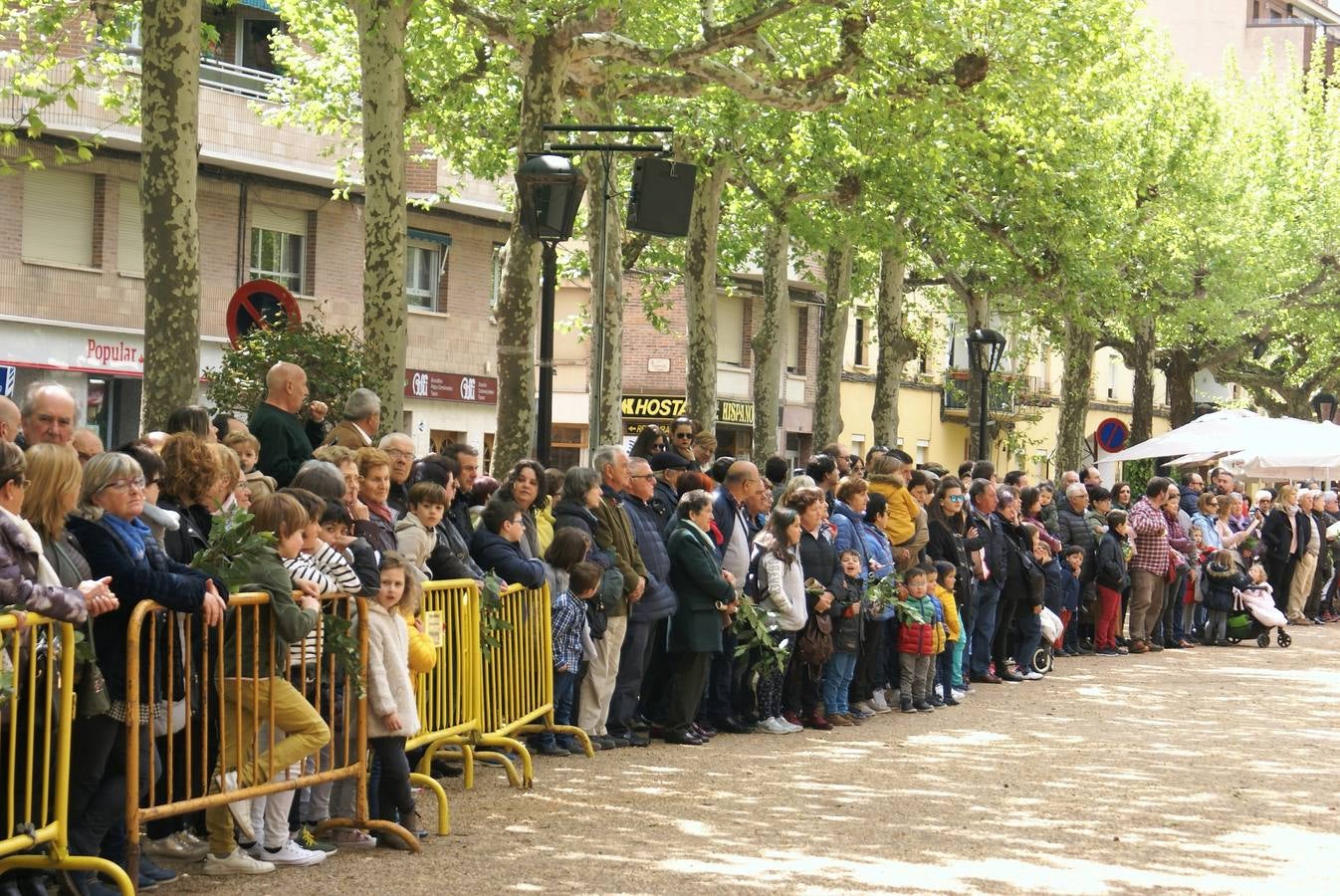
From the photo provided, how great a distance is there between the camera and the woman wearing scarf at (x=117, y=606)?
796 cm

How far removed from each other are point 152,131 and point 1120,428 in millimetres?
22313

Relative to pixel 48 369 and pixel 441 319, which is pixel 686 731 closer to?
pixel 48 369

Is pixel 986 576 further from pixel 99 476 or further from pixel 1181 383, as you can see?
pixel 1181 383

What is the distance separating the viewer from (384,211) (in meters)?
18.9

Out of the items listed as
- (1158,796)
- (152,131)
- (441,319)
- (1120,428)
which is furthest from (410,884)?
(441,319)

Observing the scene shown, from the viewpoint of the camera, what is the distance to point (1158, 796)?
12.2 meters

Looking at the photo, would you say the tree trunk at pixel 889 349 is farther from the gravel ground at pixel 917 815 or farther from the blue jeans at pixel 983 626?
the gravel ground at pixel 917 815

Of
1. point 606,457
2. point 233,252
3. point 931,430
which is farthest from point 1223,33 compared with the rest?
point 606,457

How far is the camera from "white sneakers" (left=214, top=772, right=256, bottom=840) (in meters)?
8.84

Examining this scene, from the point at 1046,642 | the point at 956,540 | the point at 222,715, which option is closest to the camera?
the point at 222,715

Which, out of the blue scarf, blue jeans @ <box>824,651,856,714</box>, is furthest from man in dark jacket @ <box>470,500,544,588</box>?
the blue scarf

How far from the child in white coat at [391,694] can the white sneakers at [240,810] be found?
778 mm

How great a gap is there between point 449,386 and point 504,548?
29009 millimetres

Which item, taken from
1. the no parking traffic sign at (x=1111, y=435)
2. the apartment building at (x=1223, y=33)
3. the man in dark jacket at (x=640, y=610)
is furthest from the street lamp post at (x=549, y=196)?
the apartment building at (x=1223, y=33)
